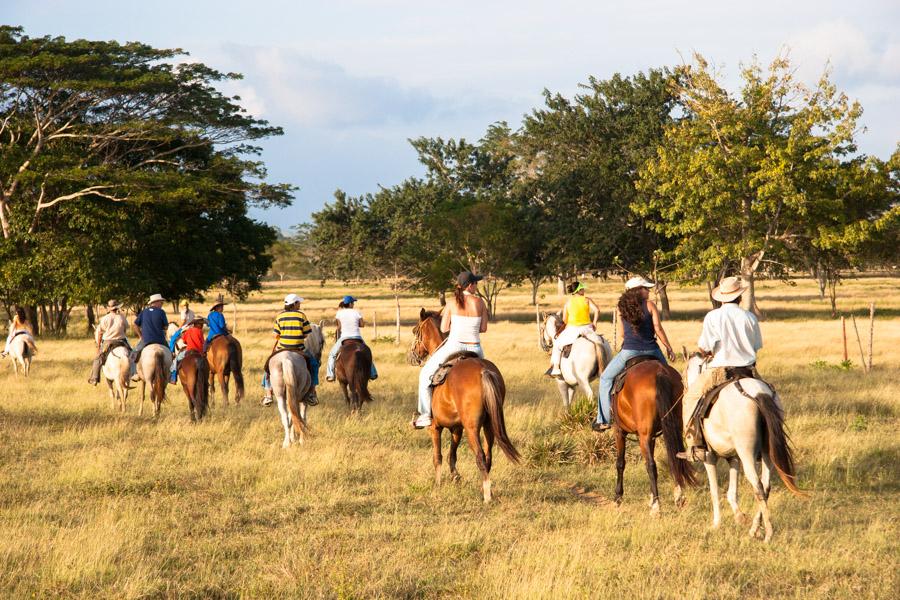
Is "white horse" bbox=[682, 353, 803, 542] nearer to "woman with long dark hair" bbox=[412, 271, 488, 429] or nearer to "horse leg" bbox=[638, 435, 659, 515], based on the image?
"horse leg" bbox=[638, 435, 659, 515]

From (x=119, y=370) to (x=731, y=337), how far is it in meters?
12.6

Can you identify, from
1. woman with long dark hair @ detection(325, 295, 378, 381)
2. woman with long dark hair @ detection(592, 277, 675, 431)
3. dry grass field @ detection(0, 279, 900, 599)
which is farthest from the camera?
woman with long dark hair @ detection(325, 295, 378, 381)

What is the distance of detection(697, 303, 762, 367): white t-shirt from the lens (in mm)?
8250

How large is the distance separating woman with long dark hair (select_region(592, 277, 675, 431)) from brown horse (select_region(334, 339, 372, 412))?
6.81 meters

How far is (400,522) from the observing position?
8.89 metres

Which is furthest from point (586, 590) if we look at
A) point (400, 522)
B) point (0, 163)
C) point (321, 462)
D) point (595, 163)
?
point (595, 163)

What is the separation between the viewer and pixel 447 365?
10633mm

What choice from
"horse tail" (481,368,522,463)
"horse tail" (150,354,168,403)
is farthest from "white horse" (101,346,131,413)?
"horse tail" (481,368,522,463)

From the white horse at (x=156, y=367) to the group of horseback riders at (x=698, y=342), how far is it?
356 inches

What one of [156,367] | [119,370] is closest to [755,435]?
[156,367]

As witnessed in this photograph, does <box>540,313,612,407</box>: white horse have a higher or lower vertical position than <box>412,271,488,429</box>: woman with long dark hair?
lower

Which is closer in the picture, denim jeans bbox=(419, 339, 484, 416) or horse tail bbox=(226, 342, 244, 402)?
denim jeans bbox=(419, 339, 484, 416)

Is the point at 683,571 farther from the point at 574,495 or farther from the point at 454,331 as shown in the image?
the point at 454,331

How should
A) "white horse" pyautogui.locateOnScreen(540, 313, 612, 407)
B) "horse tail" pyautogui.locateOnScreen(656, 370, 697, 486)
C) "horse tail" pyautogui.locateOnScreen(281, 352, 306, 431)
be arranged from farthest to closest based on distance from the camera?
"white horse" pyautogui.locateOnScreen(540, 313, 612, 407)
"horse tail" pyautogui.locateOnScreen(281, 352, 306, 431)
"horse tail" pyautogui.locateOnScreen(656, 370, 697, 486)
